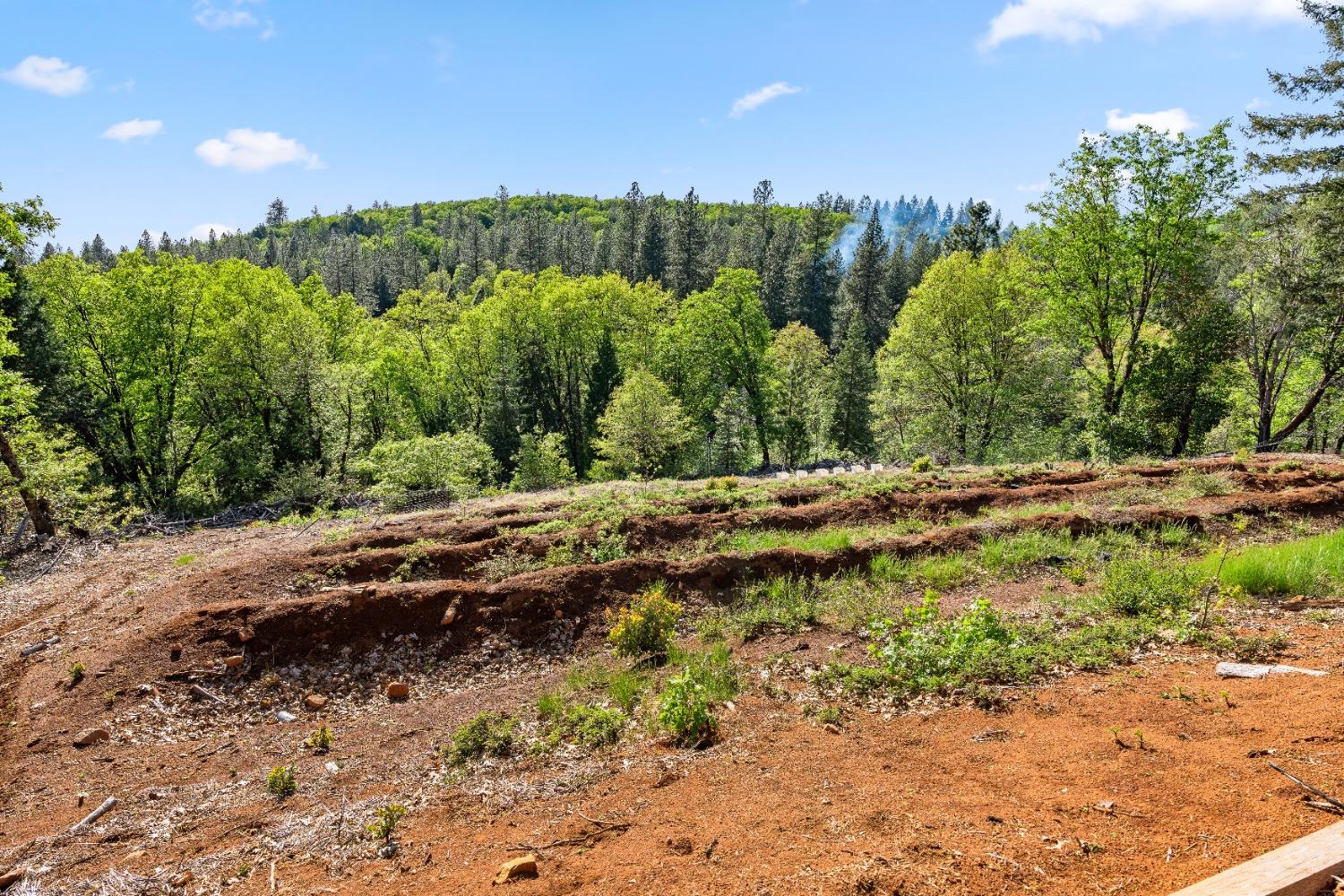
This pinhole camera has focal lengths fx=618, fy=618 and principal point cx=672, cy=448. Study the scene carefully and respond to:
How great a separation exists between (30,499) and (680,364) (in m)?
27.3

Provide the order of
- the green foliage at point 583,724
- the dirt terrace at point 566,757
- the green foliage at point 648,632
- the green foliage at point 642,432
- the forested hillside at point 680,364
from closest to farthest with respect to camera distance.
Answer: the dirt terrace at point 566,757 < the green foliage at point 583,724 < the green foliage at point 648,632 < the forested hillside at point 680,364 < the green foliage at point 642,432

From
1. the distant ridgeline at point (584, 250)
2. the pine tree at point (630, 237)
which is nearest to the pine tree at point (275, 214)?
the distant ridgeline at point (584, 250)

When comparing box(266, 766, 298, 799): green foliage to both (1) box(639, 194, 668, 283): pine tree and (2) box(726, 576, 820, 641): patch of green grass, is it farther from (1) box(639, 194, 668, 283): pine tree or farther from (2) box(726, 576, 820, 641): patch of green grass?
(1) box(639, 194, 668, 283): pine tree

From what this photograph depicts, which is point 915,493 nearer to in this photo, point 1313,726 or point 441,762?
point 1313,726

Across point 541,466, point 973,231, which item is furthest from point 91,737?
point 973,231

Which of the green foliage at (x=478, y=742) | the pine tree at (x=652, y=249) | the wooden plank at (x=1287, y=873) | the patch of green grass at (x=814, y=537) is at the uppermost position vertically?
the pine tree at (x=652, y=249)

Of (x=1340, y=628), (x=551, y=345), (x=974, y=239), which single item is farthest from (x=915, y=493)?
(x=974, y=239)

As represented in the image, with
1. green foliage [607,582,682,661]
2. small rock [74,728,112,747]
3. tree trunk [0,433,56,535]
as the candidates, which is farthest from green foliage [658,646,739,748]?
tree trunk [0,433,56,535]

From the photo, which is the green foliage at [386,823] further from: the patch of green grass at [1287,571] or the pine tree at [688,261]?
the pine tree at [688,261]

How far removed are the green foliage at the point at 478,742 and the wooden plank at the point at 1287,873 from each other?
5669 millimetres

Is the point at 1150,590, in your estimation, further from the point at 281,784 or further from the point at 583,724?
the point at 281,784

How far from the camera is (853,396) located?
1727 inches

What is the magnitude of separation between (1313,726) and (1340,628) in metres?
3.43

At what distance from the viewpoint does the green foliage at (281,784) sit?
Answer: 20.3 ft
